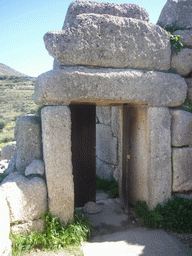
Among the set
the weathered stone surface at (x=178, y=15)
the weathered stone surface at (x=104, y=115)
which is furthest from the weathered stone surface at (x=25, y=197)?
the weathered stone surface at (x=178, y=15)

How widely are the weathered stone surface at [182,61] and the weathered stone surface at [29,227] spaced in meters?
2.98

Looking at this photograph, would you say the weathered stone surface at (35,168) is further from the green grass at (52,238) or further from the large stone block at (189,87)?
the large stone block at (189,87)

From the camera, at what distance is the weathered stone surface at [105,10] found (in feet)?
9.59

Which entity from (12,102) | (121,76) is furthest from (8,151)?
(12,102)

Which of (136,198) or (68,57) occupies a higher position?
(68,57)

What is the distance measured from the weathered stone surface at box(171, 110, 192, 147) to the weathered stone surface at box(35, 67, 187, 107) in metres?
0.19

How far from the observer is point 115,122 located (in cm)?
509

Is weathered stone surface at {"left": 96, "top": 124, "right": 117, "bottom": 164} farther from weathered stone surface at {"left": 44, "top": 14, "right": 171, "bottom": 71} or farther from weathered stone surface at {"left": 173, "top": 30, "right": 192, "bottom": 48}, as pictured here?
weathered stone surface at {"left": 173, "top": 30, "right": 192, "bottom": 48}

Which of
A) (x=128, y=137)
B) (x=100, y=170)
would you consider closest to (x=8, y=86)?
(x=100, y=170)

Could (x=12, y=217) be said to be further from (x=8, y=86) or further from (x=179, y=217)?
(x=8, y=86)

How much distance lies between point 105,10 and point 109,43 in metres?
0.61

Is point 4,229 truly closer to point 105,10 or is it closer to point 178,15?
point 105,10

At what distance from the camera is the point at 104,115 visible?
5.59m

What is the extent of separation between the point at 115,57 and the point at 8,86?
26.2m
